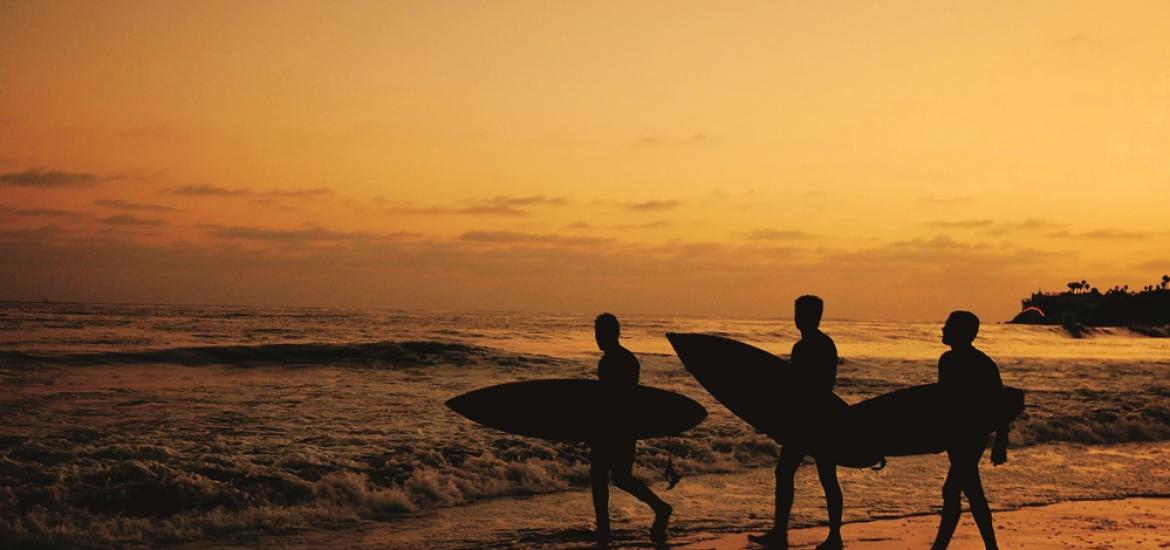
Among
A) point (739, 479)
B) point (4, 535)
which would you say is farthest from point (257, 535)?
point (739, 479)

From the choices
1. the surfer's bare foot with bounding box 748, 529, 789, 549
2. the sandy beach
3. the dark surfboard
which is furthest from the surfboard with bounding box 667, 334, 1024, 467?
the sandy beach

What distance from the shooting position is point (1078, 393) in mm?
22516

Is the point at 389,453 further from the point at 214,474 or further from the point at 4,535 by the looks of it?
the point at 4,535

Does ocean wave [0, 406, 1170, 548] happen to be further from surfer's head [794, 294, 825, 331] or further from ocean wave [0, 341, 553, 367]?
ocean wave [0, 341, 553, 367]

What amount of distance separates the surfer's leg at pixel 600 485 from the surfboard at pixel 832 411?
1.38 meters

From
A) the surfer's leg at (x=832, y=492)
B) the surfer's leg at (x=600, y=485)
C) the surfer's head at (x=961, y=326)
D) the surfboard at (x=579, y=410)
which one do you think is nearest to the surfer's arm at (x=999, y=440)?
the surfer's head at (x=961, y=326)

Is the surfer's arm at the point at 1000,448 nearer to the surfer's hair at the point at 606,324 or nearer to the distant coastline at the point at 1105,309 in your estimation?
the surfer's hair at the point at 606,324

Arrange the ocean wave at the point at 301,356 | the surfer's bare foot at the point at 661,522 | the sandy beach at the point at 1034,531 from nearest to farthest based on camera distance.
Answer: the surfer's bare foot at the point at 661,522 → the sandy beach at the point at 1034,531 → the ocean wave at the point at 301,356

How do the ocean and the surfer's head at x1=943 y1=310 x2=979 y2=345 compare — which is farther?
the ocean

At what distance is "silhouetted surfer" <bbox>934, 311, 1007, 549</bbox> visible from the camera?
6551 millimetres

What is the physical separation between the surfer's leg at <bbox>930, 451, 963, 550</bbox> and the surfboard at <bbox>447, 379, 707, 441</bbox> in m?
2.13

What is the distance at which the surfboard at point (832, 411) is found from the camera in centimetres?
682

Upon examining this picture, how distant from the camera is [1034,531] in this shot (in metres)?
8.59

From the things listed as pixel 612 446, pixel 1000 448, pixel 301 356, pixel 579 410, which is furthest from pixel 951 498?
pixel 301 356
